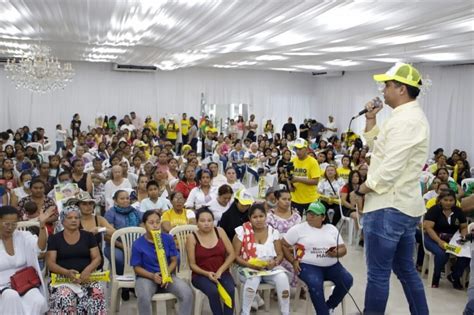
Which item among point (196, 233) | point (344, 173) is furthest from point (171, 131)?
point (196, 233)

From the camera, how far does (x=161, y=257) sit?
3.82m

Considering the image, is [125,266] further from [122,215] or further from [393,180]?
[393,180]

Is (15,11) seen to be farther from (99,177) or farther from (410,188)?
(410,188)

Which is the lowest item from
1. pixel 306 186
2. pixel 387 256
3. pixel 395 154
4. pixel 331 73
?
pixel 306 186

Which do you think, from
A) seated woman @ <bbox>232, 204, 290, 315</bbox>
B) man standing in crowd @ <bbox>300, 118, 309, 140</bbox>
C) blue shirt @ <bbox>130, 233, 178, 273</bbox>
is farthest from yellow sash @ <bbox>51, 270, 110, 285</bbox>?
man standing in crowd @ <bbox>300, 118, 309, 140</bbox>

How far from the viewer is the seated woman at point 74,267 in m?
3.56

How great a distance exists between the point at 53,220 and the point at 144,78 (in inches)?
512

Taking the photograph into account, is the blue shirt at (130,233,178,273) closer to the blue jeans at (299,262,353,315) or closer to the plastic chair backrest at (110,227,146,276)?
the plastic chair backrest at (110,227,146,276)

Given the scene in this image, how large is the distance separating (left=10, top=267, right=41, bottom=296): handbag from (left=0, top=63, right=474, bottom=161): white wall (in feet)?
37.9

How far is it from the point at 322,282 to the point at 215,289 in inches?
33.4

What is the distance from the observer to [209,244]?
400 cm

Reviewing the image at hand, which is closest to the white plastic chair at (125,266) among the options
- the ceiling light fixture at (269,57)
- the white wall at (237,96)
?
the ceiling light fixture at (269,57)

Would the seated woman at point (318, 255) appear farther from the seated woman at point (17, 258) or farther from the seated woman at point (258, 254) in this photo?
the seated woman at point (17, 258)

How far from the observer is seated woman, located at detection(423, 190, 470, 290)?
5.00m
